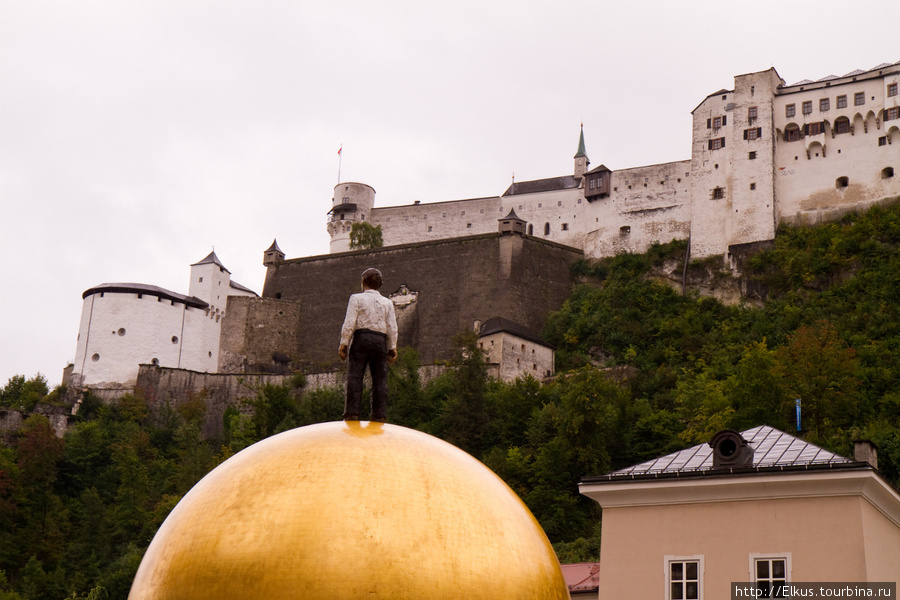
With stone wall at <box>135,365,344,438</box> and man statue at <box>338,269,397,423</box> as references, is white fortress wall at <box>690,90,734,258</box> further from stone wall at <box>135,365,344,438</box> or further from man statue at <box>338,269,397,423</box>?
man statue at <box>338,269,397,423</box>

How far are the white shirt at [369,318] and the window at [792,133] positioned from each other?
56.6 m

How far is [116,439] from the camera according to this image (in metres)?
54.9

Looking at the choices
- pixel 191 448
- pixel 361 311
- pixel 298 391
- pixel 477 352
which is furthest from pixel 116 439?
pixel 361 311

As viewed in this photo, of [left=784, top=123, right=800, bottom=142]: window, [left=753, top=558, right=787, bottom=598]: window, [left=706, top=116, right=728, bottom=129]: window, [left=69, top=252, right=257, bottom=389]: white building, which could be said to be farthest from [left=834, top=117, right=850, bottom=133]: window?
[left=753, top=558, right=787, bottom=598]: window

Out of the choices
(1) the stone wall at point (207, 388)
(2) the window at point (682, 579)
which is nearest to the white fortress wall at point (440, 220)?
(1) the stone wall at point (207, 388)

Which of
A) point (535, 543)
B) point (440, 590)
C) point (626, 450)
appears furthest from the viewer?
point (626, 450)

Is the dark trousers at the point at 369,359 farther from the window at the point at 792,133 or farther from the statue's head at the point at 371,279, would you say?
the window at the point at 792,133

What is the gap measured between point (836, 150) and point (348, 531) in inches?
2267

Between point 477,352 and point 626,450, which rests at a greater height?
point 477,352

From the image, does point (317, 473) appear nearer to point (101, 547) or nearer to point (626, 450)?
point (626, 450)

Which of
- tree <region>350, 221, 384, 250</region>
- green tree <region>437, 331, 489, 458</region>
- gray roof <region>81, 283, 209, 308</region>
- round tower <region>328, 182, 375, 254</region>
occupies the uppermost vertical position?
round tower <region>328, 182, 375, 254</region>

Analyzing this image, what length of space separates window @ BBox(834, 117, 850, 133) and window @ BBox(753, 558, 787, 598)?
45.1 m

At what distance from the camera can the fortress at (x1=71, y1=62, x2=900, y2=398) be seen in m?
58.0

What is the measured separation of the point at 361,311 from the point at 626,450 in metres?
40.1
